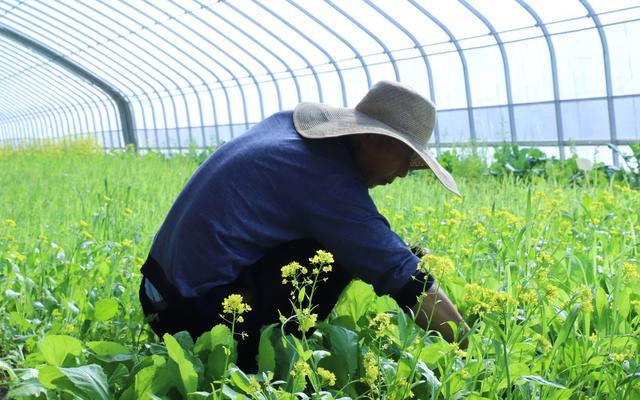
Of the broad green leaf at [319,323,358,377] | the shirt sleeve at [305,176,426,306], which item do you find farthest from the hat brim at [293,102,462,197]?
the broad green leaf at [319,323,358,377]

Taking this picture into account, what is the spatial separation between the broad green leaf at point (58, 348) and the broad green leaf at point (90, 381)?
0.47 feet

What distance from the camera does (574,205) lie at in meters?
4.26

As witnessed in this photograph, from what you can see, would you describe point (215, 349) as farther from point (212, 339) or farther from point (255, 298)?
point (255, 298)

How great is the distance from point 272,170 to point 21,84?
28.9 meters

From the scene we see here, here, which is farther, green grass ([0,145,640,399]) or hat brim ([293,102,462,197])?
hat brim ([293,102,462,197])

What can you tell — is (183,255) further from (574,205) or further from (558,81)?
(558,81)

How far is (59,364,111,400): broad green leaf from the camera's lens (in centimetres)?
166

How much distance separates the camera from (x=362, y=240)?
202 cm

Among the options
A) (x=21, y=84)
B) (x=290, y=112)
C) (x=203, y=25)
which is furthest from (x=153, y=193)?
(x=21, y=84)

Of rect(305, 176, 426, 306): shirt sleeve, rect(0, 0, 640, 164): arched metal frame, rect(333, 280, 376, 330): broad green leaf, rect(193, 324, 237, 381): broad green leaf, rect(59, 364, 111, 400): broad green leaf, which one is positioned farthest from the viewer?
rect(0, 0, 640, 164): arched metal frame

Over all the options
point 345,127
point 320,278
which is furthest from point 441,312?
point 345,127

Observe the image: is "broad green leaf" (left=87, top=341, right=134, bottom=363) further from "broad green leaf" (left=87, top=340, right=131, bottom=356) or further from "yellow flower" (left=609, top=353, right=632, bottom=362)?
"yellow flower" (left=609, top=353, right=632, bottom=362)

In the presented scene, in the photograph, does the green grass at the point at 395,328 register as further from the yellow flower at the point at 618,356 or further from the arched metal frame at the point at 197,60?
the arched metal frame at the point at 197,60

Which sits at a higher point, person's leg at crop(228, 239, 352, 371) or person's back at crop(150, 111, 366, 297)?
person's back at crop(150, 111, 366, 297)
